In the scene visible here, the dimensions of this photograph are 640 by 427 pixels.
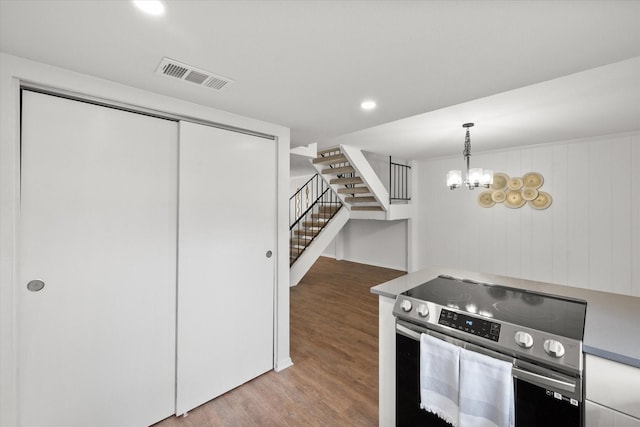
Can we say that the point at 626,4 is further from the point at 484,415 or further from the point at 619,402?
the point at 484,415

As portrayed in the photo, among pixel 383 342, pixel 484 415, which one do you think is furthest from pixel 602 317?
pixel 383 342

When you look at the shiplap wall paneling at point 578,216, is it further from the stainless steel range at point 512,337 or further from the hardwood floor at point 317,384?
the stainless steel range at point 512,337

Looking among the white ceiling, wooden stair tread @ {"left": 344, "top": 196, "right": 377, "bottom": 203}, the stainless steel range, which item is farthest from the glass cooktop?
wooden stair tread @ {"left": 344, "top": 196, "right": 377, "bottom": 203}

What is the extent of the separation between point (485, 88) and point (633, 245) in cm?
399

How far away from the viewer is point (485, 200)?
5152mm

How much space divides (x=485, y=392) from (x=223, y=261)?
5.97 ft

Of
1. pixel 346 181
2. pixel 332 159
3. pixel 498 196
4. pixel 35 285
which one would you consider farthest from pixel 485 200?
pixel 35 285

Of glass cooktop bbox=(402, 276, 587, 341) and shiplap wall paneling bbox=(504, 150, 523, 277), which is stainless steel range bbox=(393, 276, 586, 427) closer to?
glass cooktop bbox=(402, 276, 587, 341)

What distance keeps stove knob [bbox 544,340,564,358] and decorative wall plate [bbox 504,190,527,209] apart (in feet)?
14.5

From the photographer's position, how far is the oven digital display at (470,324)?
4.18 feet

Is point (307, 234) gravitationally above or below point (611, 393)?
above

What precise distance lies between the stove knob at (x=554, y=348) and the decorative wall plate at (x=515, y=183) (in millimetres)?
4475

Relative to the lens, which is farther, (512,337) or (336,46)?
(336,46)

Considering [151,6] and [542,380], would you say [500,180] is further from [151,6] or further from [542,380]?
[151,6]
